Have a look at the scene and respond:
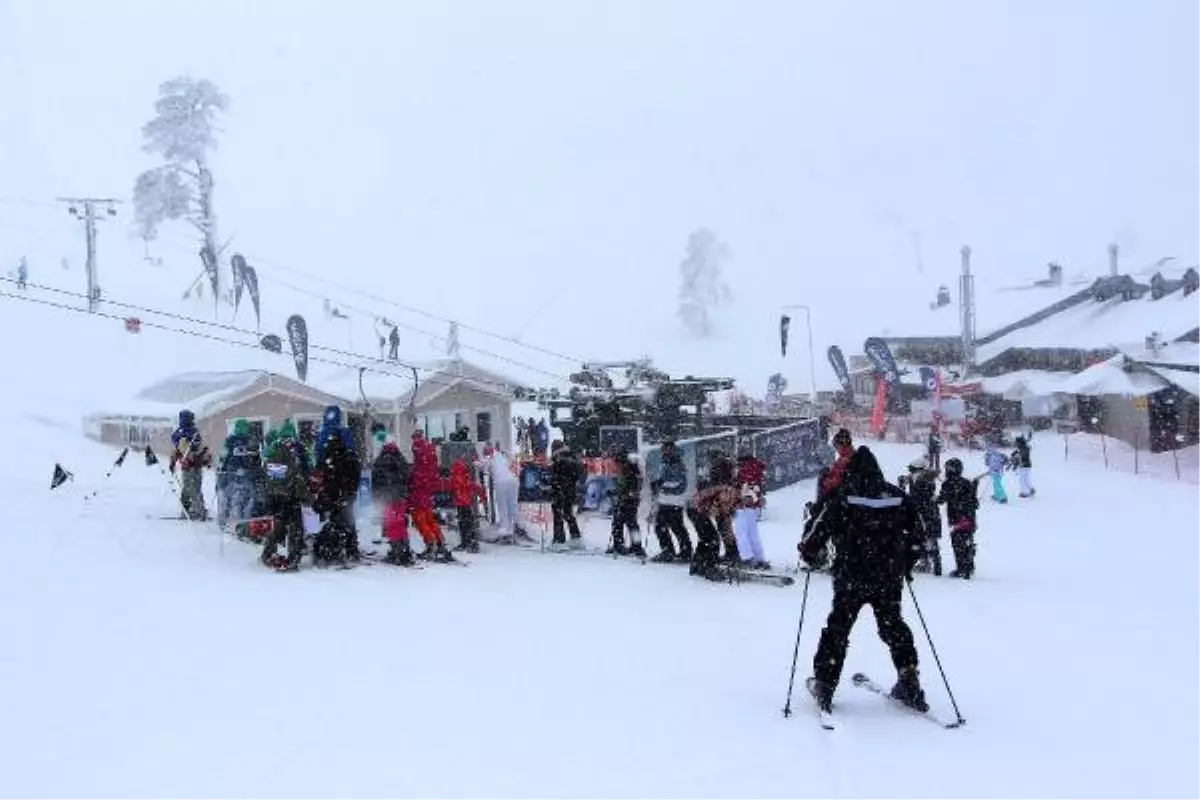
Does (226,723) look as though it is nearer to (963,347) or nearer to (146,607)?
(146,607)

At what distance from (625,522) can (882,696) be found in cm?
694

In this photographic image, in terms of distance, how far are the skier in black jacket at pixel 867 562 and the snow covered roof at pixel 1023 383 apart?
35584 mm

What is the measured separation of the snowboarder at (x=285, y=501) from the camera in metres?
10.4

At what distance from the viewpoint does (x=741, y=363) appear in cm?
8594

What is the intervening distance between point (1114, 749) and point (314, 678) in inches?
182

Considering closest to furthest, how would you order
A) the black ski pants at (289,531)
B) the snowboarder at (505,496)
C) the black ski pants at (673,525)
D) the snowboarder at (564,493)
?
the black ski pants at (289,531), the black ski pants at (673,525), the snowboarder at (564,493), the snowboarder at (505,496)

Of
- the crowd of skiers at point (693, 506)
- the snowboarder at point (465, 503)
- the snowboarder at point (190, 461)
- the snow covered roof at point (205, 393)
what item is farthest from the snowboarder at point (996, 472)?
the snowboarder at point (190, 461)

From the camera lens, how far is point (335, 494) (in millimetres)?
10766

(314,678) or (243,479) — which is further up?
(243,479)

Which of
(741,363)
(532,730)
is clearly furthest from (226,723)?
(741,363)

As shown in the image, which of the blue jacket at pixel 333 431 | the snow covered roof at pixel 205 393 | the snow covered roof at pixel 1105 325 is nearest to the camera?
the blue jacket at pixel 333 431

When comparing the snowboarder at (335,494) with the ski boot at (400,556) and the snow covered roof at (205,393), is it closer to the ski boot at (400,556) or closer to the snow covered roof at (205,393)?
the ski boot at (400,556)

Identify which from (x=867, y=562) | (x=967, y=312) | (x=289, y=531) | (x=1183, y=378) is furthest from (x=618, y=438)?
(x=967, y=312)

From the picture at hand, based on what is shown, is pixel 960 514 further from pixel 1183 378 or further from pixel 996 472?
pixel 1183 378
